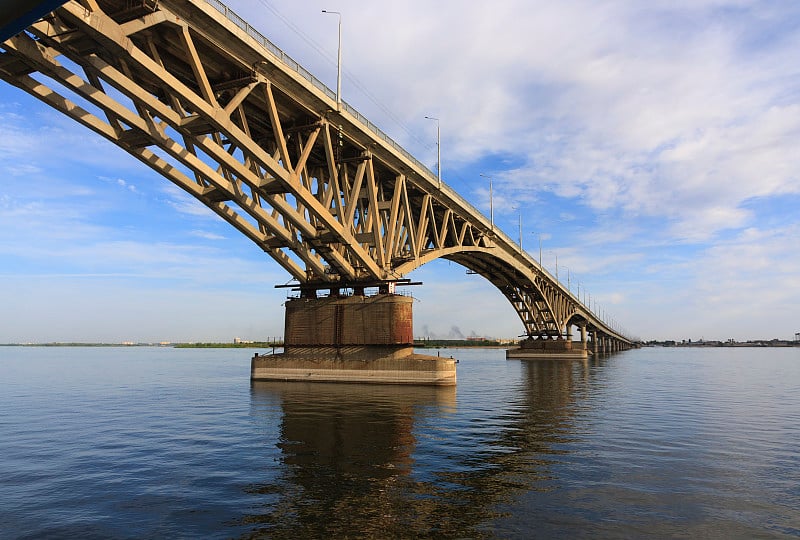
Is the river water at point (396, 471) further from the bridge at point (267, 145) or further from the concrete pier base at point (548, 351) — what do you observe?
the concrete pier base at point (548, 351)

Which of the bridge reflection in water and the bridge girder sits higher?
the bridge girder

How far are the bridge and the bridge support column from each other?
0.36 feet

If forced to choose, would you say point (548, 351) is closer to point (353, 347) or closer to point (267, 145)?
point (353, 347)

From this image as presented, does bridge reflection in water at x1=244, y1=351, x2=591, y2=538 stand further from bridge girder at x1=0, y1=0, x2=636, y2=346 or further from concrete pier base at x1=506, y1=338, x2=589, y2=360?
concrete pier base at x1=506, y1=338, x2=589, y2=360

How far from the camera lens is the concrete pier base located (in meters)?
98.8

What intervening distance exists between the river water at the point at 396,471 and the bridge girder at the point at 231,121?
45.5 feet

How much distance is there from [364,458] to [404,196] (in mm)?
32091

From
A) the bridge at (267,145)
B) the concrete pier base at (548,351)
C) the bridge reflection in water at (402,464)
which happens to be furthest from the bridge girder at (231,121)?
the concrete pier base at (548,351)

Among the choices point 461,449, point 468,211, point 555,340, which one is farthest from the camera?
point 555,340

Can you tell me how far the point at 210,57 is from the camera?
90.8 ft

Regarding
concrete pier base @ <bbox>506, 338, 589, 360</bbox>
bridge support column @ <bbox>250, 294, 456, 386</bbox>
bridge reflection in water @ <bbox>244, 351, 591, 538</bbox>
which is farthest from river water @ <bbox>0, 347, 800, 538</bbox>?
concrete pier base @ <bbox>506, 338, 589, 360</bbox>

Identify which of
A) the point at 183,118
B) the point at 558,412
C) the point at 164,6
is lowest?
the point at 558,412

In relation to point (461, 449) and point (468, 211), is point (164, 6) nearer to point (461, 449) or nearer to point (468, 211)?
point (461, 449)

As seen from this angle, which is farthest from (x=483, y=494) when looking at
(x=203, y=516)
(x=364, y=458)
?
(x=203, y=516)
